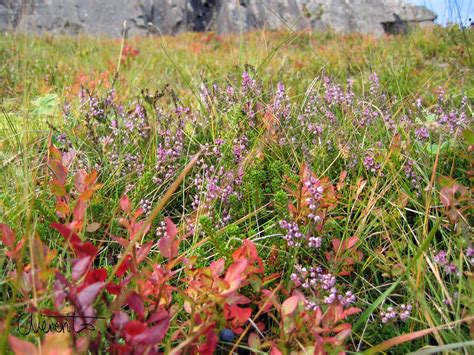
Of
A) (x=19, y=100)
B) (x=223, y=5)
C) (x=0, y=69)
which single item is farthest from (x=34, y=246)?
(x=223, y=5)

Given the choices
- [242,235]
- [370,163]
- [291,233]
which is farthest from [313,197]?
[370,163]

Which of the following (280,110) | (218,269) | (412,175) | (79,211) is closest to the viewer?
(218,269)

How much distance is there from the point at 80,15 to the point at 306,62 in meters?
12.3

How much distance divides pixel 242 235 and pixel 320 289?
312 mm

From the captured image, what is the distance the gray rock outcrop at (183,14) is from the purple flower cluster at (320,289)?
490 inches

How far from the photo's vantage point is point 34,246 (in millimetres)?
978

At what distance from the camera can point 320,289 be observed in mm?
1339

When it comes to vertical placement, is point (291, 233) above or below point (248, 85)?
below

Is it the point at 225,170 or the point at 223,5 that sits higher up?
the point at 223,5

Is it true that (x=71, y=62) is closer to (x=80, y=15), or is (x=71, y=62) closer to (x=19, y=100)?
(x=19, y=100)

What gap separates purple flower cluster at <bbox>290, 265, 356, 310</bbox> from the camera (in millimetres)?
1257

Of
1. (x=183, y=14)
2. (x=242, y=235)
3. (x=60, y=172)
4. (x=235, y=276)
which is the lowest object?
(x=242, y=235)

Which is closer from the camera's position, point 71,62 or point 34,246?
point 34,246

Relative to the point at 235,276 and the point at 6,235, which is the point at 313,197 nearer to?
the point at 235,276
